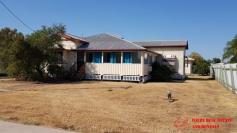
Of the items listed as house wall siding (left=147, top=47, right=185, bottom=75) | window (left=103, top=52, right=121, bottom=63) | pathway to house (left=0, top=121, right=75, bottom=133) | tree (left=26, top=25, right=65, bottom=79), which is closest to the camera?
pathway to house (left=0, top=121, right=75, bottom=133)

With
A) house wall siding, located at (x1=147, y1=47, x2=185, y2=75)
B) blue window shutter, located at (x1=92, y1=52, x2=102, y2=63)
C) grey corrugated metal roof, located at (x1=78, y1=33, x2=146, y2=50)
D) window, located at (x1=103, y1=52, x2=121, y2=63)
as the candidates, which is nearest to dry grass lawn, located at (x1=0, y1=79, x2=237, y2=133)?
Result: grey corrugated metal roof, located at (x1=78, y1=33, x2=146, y2=50)

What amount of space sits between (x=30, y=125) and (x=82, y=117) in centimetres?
174

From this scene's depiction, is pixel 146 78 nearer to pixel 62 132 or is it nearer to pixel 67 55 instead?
pixel 67 55

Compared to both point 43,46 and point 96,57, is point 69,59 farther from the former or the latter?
point 43,46

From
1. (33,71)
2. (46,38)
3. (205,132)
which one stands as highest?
(46,38)

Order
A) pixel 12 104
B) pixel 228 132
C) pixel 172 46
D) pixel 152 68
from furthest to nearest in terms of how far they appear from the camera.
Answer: pixel 172 46
pixel 152 68
pixel 12 104
pixel 228 132

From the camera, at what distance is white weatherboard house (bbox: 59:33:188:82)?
986 inches

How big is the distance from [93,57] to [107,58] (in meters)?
1.39

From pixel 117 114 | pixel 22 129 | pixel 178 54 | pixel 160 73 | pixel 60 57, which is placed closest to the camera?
pixel 22 129

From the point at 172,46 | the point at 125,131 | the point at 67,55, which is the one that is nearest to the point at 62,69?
the point at 67,55

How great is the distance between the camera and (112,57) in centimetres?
2605

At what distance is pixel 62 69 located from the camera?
26.5 meters

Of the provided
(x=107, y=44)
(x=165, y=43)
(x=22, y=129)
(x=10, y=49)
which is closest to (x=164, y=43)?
(x=165, y=43)

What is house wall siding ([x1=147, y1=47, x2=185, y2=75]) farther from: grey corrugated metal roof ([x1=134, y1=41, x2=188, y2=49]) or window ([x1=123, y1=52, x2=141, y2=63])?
window ([x1=123, y1=52, x2=141, y2=63])
